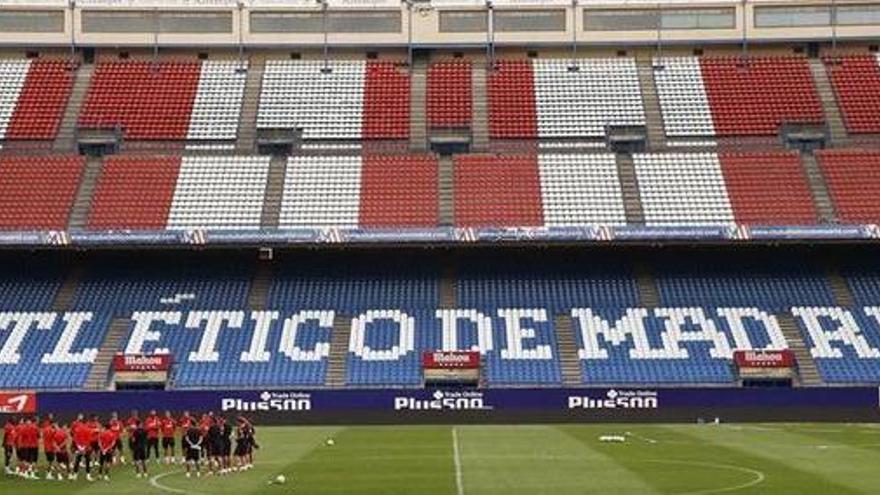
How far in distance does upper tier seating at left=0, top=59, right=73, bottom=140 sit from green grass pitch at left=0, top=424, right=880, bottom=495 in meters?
29.9

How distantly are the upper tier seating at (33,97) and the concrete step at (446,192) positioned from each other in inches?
776

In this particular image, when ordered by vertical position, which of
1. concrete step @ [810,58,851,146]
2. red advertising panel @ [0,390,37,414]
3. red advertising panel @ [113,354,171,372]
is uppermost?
concrete step @ [810,58,851,146]

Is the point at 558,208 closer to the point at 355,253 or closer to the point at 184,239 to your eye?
the point at 355,253

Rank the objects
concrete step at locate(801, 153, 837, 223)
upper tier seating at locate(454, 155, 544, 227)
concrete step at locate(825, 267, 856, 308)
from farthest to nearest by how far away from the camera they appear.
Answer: upper tier seating at locate(454, 155, 544, 227) < concrete step at locate(801, 153, 837, 223) < concrete step at locate(825, 267, 856, 308)

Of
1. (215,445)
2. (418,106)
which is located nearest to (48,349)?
(418,106)

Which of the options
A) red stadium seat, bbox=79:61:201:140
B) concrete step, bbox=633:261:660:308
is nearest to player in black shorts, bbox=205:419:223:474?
concrete step, bbox=633:261:660:308

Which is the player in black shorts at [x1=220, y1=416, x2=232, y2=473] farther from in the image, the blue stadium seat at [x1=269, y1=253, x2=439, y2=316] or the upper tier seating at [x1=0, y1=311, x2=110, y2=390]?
the blue stadium seat at [x1=269, y1=253, x2=439, y2=316]

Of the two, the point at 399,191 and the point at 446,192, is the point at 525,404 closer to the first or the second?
the point at 446,192

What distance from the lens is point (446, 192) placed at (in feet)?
Answer: 235

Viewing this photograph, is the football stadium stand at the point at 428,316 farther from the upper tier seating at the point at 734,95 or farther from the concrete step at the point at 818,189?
the upper tier seating at the point at 734,95

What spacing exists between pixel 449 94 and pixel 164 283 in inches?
750

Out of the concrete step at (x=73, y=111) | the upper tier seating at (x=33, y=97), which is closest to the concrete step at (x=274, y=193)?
the concrete step at (x=73, y=111)

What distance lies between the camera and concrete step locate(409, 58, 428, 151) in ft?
249

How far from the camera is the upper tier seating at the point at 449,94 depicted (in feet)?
253
